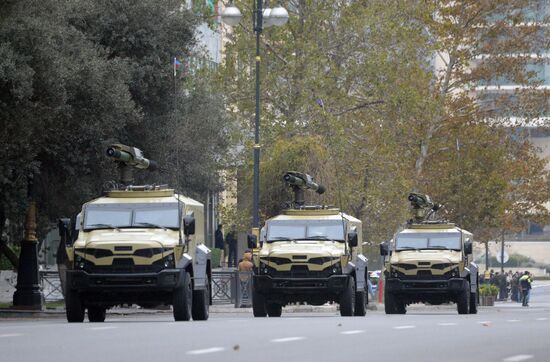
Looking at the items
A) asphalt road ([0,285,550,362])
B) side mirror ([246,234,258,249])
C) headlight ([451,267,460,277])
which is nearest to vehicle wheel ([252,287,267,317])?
side mirror ([246,234,258,249])

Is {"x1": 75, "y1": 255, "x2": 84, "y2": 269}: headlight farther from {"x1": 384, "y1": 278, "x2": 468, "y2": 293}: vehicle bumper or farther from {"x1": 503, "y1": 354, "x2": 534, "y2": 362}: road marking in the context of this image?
{"x1": 384, "y1": 278, "x2": 468, "y2": 293}: vehicle bumper

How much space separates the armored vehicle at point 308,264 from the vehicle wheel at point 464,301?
5.54 m

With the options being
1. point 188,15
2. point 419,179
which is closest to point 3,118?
point 188,15

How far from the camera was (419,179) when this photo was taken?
62719 mm

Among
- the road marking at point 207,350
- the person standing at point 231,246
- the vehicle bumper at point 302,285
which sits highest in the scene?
the road marking at point 207,350

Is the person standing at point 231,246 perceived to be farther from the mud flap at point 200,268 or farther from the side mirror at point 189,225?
the side mirror at point 189,225

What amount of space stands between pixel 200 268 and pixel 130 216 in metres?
1.76

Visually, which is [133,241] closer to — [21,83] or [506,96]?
[21,83]

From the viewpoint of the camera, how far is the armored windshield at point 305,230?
33.4 metres

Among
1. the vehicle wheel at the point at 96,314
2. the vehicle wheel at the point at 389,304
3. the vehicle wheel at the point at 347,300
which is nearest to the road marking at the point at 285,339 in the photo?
the vehicle wheel at the point at 96,314

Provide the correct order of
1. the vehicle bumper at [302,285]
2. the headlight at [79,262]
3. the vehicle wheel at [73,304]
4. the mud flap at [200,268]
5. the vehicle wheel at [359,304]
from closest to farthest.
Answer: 1. the headlight at [79,262]
2. the vehicle wheel at [73,304]
3. the mud flap at [200,268]
4. the vehicle bumper at [302,285]
5. the vehicle wheel at [359,304]

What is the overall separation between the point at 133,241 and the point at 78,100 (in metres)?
8.18

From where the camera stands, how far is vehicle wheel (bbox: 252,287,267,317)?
109ft

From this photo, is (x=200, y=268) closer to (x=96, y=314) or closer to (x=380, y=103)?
(x=96, y=314)
